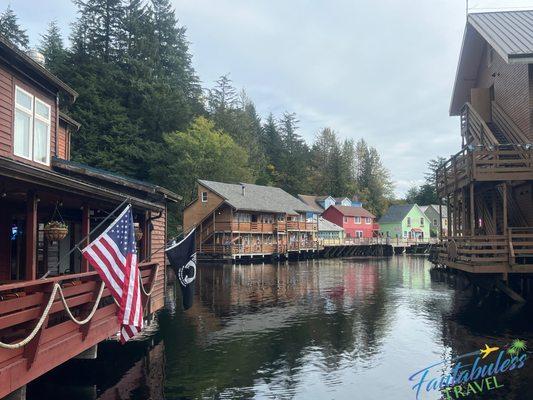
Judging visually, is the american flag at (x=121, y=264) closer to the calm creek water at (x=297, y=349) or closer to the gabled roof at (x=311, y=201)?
the calm creek water at (x=297, y=349)

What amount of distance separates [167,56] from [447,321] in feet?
201

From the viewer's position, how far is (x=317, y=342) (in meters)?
16.4

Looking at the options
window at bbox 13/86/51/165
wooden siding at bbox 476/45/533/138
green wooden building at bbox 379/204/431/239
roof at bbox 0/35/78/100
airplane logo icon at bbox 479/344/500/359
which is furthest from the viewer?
green wooden building at bbox 379/204/431/239

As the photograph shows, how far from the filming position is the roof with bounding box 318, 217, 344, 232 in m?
82.4

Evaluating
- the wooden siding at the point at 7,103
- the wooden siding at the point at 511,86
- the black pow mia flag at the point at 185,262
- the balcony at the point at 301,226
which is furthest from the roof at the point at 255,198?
the wooden siding at the point at 7,103

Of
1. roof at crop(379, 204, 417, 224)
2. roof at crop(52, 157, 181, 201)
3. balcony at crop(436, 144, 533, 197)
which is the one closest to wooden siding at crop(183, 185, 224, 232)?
balcony at crop(436, 144, 533, 197)

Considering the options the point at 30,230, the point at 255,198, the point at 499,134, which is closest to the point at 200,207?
the point at 255,198

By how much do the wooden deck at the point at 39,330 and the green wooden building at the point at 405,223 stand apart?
92.1 metres

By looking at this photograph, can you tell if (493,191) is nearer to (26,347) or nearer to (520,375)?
(520,375)

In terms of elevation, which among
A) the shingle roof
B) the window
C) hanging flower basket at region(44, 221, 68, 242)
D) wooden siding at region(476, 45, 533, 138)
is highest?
the shingle roof

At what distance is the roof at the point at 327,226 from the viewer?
8244 centimetres

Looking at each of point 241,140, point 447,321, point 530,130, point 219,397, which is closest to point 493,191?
point 530,130

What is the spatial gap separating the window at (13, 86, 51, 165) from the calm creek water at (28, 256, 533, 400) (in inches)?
248

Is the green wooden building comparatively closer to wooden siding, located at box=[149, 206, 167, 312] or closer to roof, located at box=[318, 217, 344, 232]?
roof, located at box=[318, 217, 344, 232]
